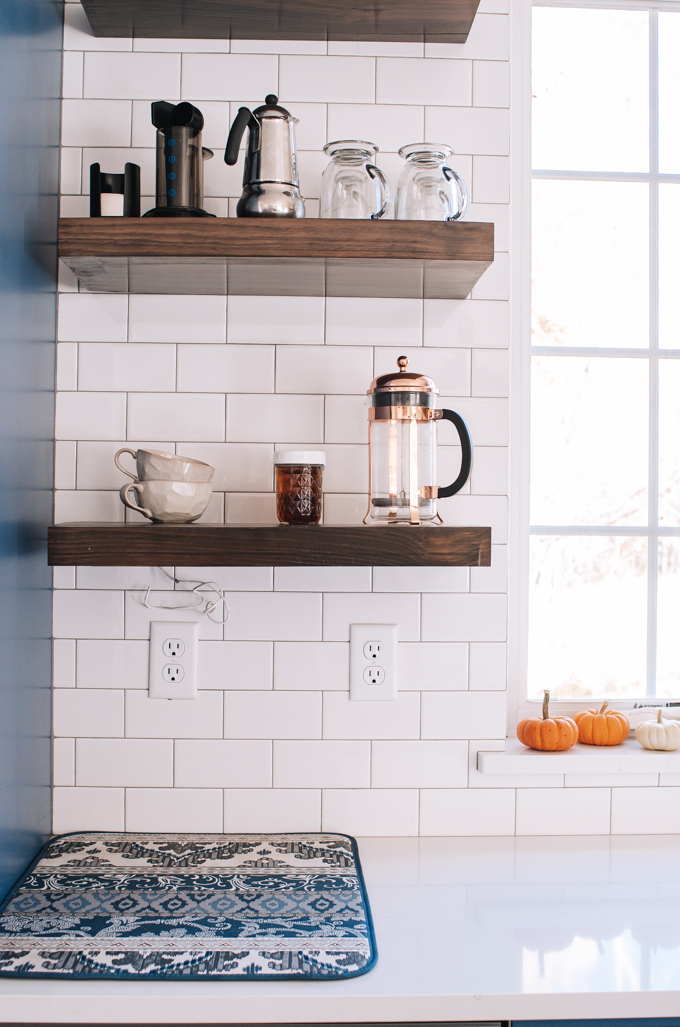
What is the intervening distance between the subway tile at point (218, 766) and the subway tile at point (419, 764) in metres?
0.20

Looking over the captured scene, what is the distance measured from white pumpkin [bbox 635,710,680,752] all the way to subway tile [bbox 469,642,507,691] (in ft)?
0.95

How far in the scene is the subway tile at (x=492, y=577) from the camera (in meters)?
1.32

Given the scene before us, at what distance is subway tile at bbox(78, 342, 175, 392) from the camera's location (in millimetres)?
1297

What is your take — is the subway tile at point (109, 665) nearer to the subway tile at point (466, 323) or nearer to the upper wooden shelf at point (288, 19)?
the subway tile at point (466, 323)

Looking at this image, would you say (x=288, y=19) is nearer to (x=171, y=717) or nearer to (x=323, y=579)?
(x=323, y=579)

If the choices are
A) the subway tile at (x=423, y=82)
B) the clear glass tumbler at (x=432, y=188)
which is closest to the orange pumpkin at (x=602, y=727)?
the clear glass tumbler at (x=432, y=188)

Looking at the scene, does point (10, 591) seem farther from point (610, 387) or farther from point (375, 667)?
point (610, 387)

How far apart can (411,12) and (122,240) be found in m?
0.66

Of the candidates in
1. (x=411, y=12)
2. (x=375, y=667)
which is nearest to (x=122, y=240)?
(x=411, y=12)

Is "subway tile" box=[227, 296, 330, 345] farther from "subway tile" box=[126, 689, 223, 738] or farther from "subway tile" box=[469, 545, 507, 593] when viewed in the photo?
"subway tile" box=[126, 689, 223, 738]

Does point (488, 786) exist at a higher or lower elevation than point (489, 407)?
lower

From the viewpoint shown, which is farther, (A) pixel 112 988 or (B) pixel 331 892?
(B) pixel 331 892

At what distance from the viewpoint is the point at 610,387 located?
1.45 meters

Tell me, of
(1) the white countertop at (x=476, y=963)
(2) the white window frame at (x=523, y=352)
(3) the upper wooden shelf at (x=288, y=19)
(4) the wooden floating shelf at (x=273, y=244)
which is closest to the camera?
(1) the white countertop at (x=476, y=963)
